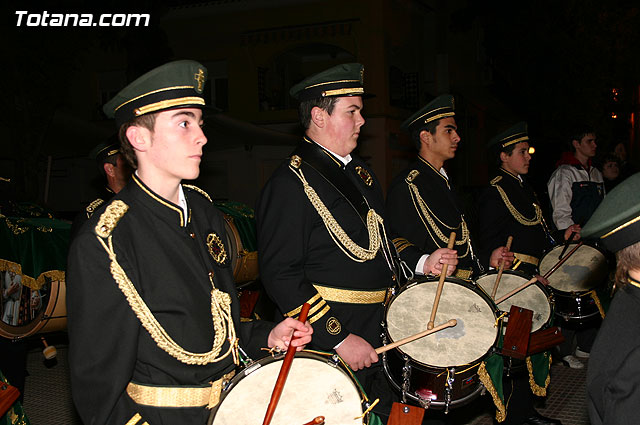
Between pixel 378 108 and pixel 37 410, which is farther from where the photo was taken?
pixel 378 108

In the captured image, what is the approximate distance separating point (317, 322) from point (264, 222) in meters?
0.54

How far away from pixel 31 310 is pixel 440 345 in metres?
3.06

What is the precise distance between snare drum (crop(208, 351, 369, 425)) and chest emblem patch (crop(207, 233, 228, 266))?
0.40 m

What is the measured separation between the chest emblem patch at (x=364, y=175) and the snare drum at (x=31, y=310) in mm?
2310

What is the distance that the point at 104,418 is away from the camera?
5.63 feet

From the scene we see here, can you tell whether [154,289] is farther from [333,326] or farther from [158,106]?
[333,326]

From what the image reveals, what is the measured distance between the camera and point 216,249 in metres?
2.16

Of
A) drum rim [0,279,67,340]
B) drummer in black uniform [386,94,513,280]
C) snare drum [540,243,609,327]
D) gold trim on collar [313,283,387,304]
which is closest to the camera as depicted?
gold trim on collar [313,283,387,304]

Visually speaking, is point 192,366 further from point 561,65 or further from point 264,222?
point 561,65

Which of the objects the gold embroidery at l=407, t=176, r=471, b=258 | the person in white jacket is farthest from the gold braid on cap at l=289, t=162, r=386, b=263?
the person in white jacket

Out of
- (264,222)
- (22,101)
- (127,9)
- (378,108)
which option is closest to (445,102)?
(264,222)

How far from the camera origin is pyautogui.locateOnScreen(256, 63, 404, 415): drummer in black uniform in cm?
264

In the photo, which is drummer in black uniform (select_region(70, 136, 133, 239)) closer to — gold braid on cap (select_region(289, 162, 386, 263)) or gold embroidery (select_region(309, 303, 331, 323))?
gold braid on cap (select_region(289, 162, 386, 263))

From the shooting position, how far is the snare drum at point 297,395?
1894 millimetres
